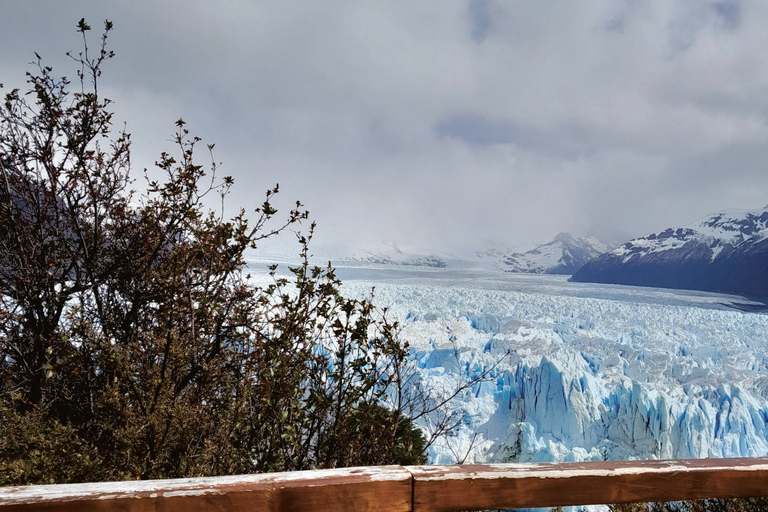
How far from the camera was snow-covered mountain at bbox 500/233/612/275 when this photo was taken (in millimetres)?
27984

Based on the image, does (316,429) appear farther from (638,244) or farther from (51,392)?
(638,244)

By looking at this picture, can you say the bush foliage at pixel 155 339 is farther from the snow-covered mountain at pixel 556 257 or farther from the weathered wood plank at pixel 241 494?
the snow-covered mountain at pixel 556 257

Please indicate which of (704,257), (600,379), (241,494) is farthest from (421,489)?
(704,257)

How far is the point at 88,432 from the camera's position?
2371 millimetres

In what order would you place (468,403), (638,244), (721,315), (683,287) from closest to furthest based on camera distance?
(468,403), (721,315), (683,287), (638,244)

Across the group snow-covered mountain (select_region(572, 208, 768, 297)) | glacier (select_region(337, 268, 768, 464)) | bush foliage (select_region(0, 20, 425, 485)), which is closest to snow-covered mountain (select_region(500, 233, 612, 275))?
snow-covered mountain (select_region(572, 208, 768, 297))

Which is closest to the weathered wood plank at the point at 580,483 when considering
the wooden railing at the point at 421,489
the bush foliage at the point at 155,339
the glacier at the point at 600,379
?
the wooden railing at the point at 421,489

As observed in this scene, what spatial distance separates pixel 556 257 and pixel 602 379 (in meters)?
23.3

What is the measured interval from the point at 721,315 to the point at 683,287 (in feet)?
23.8

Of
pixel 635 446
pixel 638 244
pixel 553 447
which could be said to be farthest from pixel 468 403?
pixel 638 244

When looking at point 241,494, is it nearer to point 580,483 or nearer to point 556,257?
point 580,483

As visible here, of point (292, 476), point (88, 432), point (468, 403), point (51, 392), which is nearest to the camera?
point (292, 476)

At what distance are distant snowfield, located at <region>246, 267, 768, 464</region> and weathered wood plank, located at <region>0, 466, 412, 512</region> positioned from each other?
4083mm

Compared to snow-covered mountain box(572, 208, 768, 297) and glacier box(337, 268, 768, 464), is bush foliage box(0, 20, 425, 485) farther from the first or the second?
snow-covered mountain box(572, 208, 768, 297)
